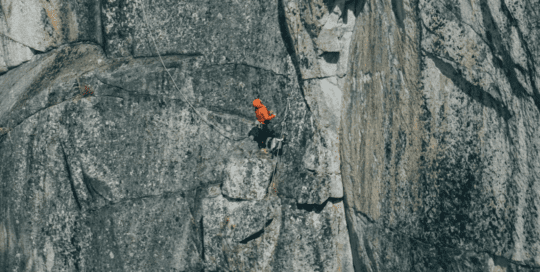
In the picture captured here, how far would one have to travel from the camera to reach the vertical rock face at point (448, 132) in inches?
141

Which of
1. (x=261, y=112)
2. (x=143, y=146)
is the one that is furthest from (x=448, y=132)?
(x=143, y=146)

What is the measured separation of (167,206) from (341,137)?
2959mm

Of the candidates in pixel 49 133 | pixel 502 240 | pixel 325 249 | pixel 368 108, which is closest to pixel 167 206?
pixel 49 133

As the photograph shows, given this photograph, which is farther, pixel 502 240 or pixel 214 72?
pixel 214 72

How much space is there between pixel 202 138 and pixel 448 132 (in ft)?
12.1

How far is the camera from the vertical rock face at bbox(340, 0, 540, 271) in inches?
141

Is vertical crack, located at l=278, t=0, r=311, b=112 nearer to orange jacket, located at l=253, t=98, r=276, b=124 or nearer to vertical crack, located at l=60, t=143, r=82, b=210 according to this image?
orange jacket, located at l=253, t=98, r=276, b=124

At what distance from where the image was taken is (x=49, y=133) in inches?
254

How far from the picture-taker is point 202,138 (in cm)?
654

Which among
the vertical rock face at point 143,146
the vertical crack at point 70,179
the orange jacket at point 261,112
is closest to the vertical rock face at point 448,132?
the orange jacket at point 261,112

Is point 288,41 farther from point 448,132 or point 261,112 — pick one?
point 448,132

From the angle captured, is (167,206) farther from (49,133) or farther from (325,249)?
(325,249)

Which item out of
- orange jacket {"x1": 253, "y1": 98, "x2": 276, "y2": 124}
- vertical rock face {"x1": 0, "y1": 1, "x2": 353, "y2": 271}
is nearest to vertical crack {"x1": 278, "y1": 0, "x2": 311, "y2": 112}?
vertical rock face {"x1": 0, "y1": 1, "x2": 353, "y2": 271}

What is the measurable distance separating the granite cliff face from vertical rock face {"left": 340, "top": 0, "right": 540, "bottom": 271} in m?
0.04
